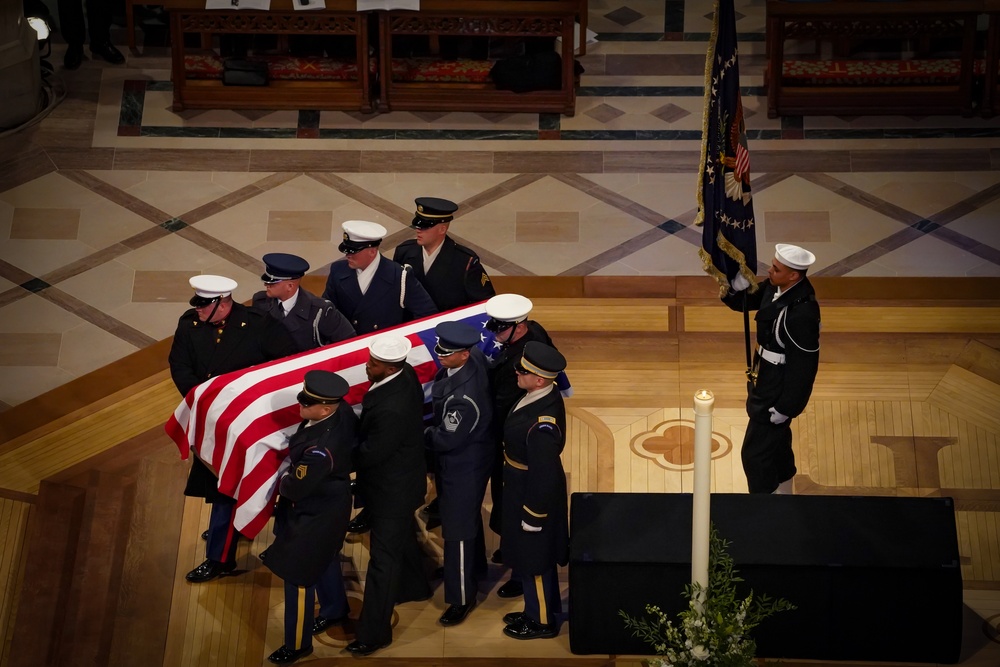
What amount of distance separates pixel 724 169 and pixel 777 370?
868 mm

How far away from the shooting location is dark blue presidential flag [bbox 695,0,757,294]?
561 centimetres

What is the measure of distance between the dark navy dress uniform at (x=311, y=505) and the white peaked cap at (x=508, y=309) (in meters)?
0.76

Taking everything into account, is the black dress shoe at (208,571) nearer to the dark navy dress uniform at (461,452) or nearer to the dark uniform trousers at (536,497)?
the dark navy dress uniform at (461,452)

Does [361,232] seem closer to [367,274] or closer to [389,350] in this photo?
[367,274]

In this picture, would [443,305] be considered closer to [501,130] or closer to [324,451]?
[324,451]

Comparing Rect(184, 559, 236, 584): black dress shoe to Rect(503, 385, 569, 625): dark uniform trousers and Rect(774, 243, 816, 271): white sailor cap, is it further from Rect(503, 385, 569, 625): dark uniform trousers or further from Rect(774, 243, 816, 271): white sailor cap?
Rect(774, 243, 816, 271): white sailor cap

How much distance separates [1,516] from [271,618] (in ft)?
4.75

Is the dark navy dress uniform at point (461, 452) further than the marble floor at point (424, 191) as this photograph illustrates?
No

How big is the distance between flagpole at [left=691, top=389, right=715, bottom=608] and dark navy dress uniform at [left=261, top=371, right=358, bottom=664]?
2053mm

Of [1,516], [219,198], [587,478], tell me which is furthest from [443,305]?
[219,198]

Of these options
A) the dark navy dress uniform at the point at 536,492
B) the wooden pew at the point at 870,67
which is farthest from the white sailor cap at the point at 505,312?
the wooden pew at the point at 870,67

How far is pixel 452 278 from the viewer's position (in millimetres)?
6629

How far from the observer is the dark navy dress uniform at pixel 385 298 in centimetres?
648

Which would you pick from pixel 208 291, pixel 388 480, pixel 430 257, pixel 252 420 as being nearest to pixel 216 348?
pixel 208 291
